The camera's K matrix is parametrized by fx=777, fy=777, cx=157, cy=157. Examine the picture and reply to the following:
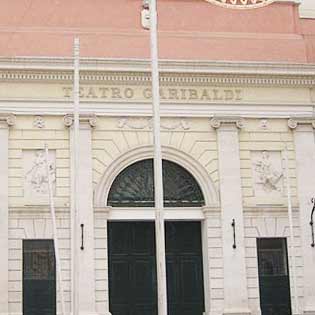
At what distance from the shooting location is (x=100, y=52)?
23.9m

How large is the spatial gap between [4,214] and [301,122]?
957 centimetres

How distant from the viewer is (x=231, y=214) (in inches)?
928

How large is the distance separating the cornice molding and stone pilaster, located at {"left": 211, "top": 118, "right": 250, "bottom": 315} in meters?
1.42

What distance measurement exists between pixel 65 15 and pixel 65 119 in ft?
11.2

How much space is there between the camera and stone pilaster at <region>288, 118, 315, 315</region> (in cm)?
2353

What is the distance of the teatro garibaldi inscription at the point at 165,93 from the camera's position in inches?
930

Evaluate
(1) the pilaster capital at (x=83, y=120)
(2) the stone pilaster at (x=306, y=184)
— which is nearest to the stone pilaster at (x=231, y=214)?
(2) the stone pilaster at (x=306, y=184)

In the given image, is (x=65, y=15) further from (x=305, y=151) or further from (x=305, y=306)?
(x=305, y=306)

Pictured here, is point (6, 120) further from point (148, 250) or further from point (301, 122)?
point (301, 122)

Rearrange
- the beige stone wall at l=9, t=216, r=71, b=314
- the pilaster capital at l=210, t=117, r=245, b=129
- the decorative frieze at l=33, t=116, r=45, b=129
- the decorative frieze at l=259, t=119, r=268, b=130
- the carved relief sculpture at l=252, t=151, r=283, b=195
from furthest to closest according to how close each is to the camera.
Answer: the decorative frieze at l=259, t=119, r=268, b=130, the carved relief sculpture at l=252, t=151, r=283, b=195, the pilaster capital at l=210, t=117, r=245, b=129, the decorative frieze at l=33, t=116, r=45, b=129, the beige stone wall at l=9, t=216, r=71, b=314

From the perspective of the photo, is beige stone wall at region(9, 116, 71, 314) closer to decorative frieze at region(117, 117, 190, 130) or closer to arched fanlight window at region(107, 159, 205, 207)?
arched fanlight window at region(107, 159, 205, 207)

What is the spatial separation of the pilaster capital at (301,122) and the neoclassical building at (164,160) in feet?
0.15

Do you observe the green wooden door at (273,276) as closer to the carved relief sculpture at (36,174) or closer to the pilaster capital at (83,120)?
the pilaster capital at (83,120)

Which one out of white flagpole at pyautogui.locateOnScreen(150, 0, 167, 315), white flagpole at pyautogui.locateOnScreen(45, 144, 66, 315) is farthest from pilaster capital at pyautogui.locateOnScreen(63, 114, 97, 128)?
white flagpole at pyautogui.locateOnScreen(150, 0, 167, 315)
